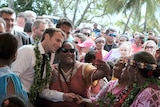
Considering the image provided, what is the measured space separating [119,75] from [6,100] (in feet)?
4.47

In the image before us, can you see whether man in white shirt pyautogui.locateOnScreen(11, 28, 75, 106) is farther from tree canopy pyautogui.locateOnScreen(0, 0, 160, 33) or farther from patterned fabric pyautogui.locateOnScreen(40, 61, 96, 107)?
tree canopy pyautogui.locateOnScreen(0, 0, 160, 33)

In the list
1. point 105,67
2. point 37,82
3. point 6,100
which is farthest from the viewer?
point 37,82

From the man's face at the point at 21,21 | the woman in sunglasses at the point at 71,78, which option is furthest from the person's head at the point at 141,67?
the man's face at the point at 21,21

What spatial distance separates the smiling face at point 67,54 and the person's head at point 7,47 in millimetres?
868

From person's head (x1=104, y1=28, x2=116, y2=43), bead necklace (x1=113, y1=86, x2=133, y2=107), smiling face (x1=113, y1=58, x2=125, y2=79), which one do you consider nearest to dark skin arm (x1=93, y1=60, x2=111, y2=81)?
smiling face (x1=113, y1=58, x2=125, y2=79)

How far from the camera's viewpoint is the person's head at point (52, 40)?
3396mm

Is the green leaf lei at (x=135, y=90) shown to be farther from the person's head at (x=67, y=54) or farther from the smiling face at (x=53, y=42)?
the smiling face at (x=53, y=42)

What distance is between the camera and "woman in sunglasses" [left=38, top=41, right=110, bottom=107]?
11.0ft

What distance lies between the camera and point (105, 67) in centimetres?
317

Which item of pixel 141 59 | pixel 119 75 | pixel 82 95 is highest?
pixel 141 59

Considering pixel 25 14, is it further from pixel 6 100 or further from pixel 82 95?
pixel 6 100

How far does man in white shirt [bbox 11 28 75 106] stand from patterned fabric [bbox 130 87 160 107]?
0.78 metres

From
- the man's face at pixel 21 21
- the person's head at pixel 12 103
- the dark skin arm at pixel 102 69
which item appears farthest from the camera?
the man's face at pixel 21 21

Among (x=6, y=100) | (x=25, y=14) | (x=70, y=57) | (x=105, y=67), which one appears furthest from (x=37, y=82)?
(x=25, y=14)
